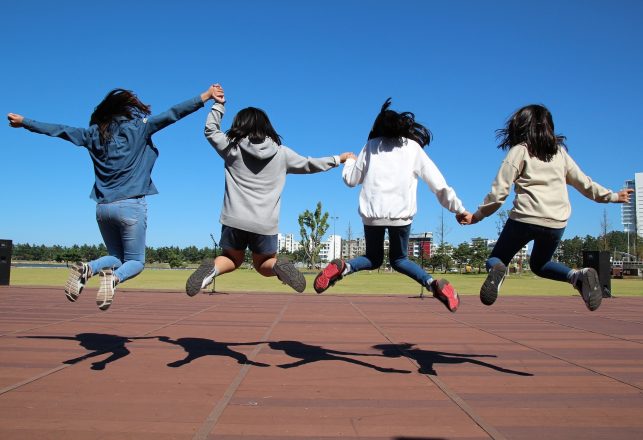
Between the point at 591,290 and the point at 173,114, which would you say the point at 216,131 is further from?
the point at 591,290

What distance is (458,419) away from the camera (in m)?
3.04

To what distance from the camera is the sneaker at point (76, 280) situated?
13.4ft

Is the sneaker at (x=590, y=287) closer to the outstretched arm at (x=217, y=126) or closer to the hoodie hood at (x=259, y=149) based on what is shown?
the hoodie hood at (x=259, y=149)

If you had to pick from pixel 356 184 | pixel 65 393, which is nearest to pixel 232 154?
pixel 356 184

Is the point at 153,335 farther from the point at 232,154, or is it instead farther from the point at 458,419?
the point at 458,419

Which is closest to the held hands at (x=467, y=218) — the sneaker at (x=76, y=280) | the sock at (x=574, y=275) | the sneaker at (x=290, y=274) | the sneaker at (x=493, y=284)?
the sneaker at (x=493, y=284)

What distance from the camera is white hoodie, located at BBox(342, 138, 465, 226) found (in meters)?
4.52

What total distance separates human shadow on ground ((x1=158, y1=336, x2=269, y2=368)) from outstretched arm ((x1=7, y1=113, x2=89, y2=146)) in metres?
2.27

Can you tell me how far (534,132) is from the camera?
4562 millimetres

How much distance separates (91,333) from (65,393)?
330 cm

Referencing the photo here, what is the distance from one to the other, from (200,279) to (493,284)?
2487mm

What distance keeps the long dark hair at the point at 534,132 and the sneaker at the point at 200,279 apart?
297cm

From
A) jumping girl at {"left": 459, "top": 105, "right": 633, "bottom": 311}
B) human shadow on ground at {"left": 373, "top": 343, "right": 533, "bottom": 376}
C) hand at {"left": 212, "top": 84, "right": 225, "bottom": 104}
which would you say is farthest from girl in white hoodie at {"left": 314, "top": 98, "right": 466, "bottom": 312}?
hand at {"left": 212, "top": 84, "right": 225, "bottom": 104}

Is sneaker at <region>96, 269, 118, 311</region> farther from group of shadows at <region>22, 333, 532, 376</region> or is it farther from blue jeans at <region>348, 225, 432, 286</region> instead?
blue jeans at <region>348, 225, 432, 286</region>
